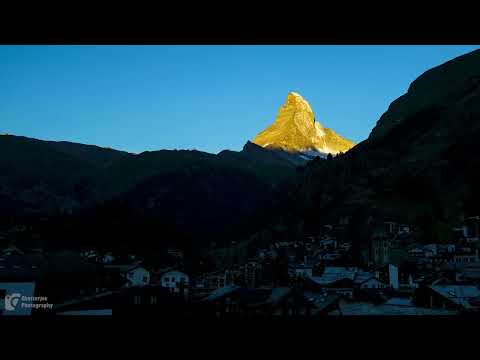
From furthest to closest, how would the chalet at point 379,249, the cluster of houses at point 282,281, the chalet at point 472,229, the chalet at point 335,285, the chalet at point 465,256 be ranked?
the chalet at point 472,229, the chalet at point 379,249, the chalet at point 465,256, the chalet at point 335,285, the cluster of houses at point 282,281

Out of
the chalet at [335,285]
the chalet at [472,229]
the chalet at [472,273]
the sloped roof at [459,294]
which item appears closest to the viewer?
the sloped roof at [459,294]

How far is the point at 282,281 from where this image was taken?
54.4ft

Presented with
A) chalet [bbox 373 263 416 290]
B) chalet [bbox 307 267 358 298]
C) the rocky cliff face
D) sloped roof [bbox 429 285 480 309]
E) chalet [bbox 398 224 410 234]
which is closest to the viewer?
sloped roof [bbox 429 285 480 309]

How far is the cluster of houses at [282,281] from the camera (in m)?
5.09

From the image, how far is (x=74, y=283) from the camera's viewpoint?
888 cm

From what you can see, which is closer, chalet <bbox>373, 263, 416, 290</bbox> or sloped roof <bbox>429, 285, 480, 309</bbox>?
sloped roof <bbox>429, 285, 480, 309</bbox>

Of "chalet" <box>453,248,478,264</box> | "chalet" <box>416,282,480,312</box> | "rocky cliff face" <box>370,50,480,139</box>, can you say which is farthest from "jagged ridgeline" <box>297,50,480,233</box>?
"chalet" <box>416,282,480,312</box>

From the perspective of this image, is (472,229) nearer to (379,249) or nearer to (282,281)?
(379,249)

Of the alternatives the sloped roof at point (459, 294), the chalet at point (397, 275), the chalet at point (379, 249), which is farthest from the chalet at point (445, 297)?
the chalet at point (379, 249)

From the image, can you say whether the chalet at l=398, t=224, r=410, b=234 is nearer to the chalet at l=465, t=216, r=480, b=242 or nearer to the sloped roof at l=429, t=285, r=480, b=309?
the chalet at l=465, t=216, r=480, b=242

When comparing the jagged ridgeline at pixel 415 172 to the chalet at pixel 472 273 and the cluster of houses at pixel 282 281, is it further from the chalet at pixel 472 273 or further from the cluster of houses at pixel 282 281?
the chalet at pixel 472 273

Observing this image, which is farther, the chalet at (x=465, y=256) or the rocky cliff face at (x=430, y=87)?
the rocky cliff face at (x=430, y=87)

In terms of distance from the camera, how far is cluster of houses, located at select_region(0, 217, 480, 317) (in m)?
5.09
